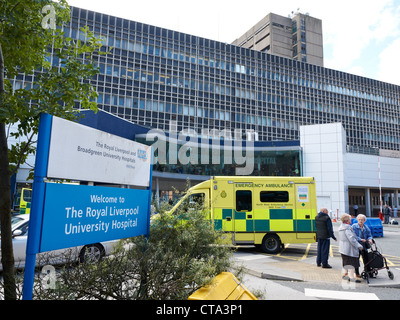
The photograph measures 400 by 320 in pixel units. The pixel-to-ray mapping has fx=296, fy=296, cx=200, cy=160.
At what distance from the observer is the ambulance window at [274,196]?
1151 centimetres

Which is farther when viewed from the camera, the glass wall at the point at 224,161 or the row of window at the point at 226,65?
the row of window at the point at 226,65

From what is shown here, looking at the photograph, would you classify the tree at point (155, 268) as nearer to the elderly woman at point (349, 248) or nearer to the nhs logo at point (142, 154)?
the nhs logo at point (142, 154)

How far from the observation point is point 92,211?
326 centimetres

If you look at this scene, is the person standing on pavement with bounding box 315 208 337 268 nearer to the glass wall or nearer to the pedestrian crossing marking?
the pedestrian crossing marking

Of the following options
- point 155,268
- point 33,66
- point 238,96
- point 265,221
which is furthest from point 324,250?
point 238,96

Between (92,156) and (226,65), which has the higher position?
(226,65)

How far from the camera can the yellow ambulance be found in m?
11.3

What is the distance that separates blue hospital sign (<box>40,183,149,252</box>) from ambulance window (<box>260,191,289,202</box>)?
7.99 meters

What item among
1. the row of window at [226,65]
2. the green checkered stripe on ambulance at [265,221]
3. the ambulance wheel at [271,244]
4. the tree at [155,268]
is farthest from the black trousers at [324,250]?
the row of window at [226,65]

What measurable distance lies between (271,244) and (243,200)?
2.04 metres

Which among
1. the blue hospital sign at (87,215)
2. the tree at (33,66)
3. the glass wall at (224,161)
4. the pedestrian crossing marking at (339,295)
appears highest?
the glass wall at (224,161)

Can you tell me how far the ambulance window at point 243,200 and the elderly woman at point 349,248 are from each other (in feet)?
13.9

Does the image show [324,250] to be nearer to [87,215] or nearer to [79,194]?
[87,215]

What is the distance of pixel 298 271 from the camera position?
8.51 metres
